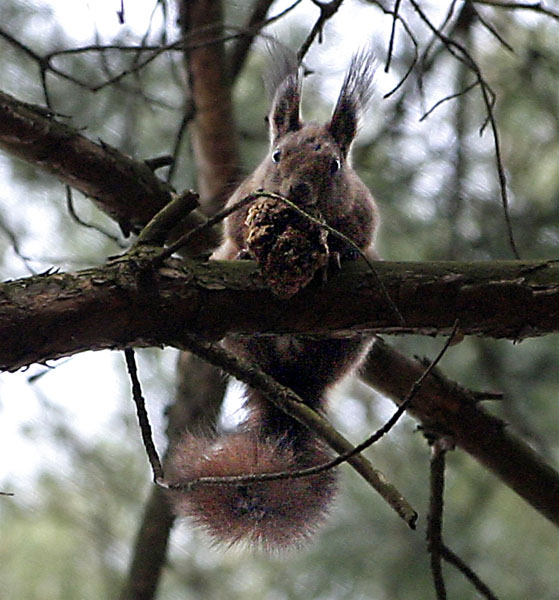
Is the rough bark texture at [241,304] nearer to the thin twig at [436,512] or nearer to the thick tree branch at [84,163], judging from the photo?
the thin twig at [436,512]

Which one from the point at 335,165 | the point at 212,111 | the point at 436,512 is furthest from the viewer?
the point at 212,111

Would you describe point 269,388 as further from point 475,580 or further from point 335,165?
point 335,165

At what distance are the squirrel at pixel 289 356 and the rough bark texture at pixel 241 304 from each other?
5 centimetres

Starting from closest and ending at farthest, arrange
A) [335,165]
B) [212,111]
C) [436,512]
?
[436,512], [335,165], [212,111]

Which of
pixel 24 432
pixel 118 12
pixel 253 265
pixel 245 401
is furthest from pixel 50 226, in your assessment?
pixel 253 265

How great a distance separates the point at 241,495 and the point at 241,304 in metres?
0.33

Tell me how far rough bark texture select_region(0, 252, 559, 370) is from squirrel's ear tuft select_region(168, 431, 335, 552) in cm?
22

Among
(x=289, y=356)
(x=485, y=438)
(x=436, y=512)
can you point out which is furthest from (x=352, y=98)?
(x=436, y=512)

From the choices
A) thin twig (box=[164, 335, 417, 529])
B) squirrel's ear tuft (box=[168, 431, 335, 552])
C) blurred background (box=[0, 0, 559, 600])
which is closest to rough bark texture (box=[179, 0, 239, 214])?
blurred background (box=[0, 0, 559, 600])

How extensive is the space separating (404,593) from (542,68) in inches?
59.3

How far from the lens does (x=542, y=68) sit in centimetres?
232

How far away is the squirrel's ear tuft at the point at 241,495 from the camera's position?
125 centimetres

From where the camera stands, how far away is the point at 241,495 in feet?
4.22

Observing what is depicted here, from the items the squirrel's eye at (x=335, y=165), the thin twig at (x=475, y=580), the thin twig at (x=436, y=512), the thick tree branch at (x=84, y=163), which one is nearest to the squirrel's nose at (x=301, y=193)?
the squirrel's eye at (x=335, y=165)
